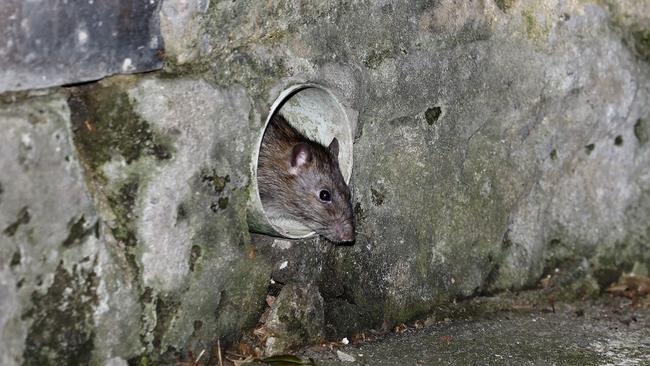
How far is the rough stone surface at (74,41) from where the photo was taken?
11.2 ft

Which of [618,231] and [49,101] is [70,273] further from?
[618,231]

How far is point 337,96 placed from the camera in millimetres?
4715

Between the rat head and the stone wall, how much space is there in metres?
0.12

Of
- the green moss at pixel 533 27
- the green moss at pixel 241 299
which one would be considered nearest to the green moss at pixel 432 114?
the green moss at pixel 533 27

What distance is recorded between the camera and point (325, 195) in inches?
208

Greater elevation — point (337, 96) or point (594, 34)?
point (594, 34)

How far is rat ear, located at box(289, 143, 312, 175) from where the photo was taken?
533 centimetres

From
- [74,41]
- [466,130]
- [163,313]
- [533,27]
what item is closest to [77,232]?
[163,313]

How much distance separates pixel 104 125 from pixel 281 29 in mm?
1027

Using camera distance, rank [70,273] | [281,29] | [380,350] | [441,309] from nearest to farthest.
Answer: [70,273] < [281,29] < [380,350] < [441,309]

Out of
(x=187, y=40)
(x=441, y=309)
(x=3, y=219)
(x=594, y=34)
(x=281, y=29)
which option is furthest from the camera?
(x=594, y=34)

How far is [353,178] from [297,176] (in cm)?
60

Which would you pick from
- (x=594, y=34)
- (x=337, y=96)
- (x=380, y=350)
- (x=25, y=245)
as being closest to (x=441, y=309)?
(x=380, y=350)

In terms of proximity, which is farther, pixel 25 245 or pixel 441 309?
pixel 441 309
